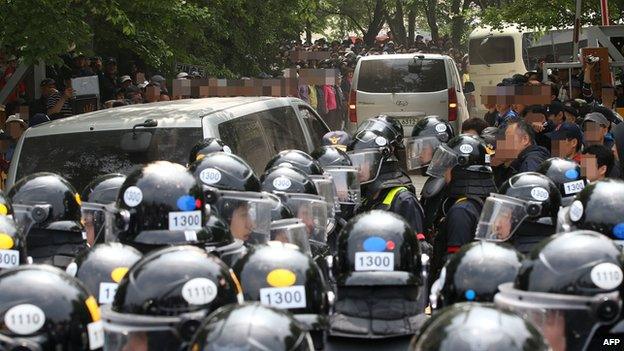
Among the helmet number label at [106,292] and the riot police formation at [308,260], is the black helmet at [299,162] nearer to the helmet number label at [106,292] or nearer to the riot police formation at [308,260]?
the riot police formation at [308,260]

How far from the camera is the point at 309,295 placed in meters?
4.77

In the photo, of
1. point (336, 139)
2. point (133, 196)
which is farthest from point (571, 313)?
point (336, 139)

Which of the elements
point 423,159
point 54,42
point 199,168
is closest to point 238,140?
point 423,159

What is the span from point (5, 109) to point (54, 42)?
6.61ft

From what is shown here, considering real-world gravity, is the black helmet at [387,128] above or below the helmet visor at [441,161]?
above

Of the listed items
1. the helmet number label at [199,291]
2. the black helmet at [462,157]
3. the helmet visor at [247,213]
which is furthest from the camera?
the black helmet at [462,157]

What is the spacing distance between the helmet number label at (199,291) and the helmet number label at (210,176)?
95.5 inches

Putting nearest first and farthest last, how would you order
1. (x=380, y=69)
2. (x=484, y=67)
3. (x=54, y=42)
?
(x=54, y=42), (x=380, y=69), (x=484, y=67)

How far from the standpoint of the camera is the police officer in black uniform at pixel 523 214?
6.70 meters

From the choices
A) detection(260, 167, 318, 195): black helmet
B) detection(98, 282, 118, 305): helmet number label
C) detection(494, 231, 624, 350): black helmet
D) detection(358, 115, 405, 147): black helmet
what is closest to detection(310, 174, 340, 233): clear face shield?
detection(260, 167, 318, 195): black helmet

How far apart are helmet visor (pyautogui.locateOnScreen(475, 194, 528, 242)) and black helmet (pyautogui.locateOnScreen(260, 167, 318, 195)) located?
1076mm

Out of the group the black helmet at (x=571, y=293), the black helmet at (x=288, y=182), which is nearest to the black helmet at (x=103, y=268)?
the black helmet at (x=571, y=293)

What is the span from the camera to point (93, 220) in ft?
22.1

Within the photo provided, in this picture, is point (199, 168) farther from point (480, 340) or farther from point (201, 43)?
point (201, 43)
